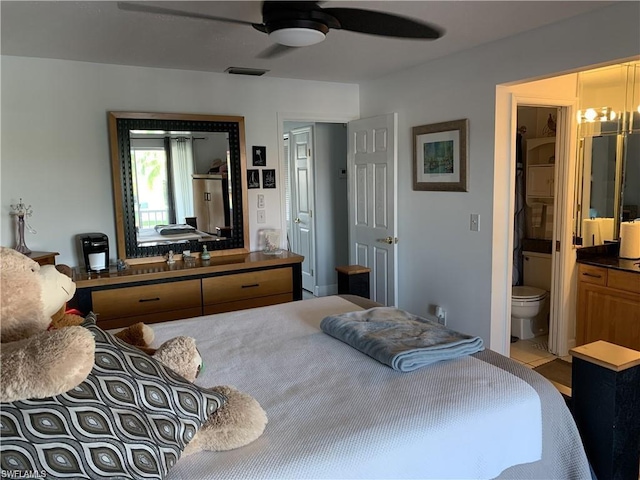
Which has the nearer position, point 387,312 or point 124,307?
point 387,312

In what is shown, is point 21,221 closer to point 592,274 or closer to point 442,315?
point 442,315

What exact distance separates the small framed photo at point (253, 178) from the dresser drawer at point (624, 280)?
2.87 metres

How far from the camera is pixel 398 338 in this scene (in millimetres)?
1838

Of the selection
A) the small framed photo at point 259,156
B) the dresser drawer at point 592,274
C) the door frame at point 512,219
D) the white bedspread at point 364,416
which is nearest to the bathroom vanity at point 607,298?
the dresser drawer at point 592,274

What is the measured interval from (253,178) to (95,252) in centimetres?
144

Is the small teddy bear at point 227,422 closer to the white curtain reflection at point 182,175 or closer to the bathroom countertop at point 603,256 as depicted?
the white curtain reflection at point 182,175

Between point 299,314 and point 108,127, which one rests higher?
point 108,127

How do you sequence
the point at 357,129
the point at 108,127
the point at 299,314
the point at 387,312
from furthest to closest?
1. the point at 357,129
2. the point at 108,127
3. the point at 299,314
4. the point at 387,312

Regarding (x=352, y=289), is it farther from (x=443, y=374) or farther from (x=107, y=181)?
(x=107, y=181)

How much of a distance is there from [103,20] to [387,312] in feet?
Answer: 6.94

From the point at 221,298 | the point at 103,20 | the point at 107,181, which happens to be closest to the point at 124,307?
the point at 221,298

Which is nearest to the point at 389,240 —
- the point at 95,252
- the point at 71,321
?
the point at 95,252

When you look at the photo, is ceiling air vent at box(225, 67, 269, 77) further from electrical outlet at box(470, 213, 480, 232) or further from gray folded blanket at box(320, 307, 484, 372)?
gray folded blanket at box(320, 307, 484, 372)

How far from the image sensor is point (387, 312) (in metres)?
2.16
